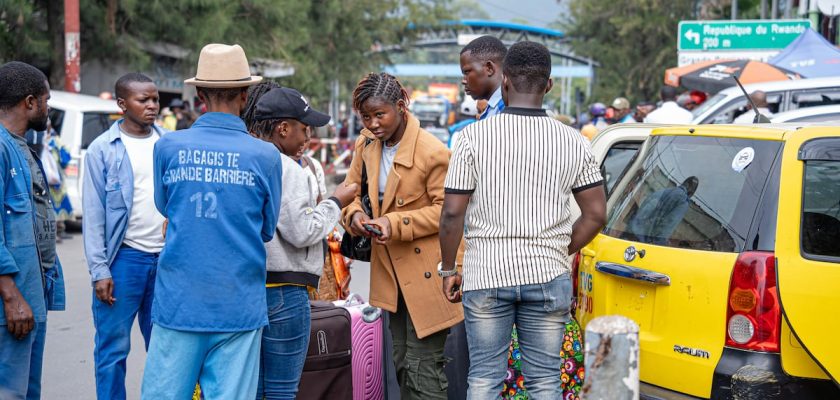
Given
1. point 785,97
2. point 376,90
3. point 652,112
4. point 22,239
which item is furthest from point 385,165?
point 652,112

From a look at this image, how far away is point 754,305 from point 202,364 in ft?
7.19

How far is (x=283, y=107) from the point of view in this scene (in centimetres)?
407

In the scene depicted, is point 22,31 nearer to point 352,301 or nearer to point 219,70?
point 352,301

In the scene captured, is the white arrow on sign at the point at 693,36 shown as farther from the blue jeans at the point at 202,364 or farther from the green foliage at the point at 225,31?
the blue jeans at the point at 202,364

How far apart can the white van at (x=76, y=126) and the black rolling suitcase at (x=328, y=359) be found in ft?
31.3

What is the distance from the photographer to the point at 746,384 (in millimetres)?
3879

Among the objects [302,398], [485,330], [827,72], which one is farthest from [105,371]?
[827,72]

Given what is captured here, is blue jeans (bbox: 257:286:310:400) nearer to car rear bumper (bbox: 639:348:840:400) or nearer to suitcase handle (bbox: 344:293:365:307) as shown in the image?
suitcase handle (bbox: 344:293:365:307)

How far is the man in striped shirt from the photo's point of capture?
367 cm

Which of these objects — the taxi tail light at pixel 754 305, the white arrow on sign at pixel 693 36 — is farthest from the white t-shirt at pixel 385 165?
the white arrow on sign at pixel 693 36

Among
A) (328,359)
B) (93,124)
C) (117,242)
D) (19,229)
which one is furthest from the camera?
(93,124)

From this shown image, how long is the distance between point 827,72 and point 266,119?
10082mm

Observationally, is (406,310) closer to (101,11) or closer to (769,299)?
(769,299)

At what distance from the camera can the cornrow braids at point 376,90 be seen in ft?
14.6
